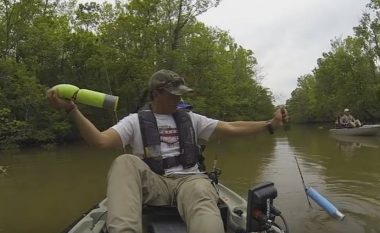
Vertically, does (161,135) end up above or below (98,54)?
below

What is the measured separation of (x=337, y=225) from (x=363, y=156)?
946 centimetres

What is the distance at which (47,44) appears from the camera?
30.0 meters

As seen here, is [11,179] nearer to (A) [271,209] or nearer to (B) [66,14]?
(A) [271,209]

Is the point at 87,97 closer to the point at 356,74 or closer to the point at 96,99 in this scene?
the point at 96,99

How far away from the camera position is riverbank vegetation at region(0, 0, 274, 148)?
2689 centimetres

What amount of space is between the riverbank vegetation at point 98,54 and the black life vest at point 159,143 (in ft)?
73.7

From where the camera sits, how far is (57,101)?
3.31m

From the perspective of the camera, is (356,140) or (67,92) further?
(356,140)

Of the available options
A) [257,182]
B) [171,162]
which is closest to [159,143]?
[171,162]

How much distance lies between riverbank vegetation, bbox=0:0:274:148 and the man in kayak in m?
22.4

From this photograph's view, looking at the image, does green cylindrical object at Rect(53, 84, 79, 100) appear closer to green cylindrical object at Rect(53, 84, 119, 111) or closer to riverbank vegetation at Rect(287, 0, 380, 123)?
green cylindrical object at Rect(53, 84, 119, 111)

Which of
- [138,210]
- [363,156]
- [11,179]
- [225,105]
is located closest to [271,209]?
[138,210]

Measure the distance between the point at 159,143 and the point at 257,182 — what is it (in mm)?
6863

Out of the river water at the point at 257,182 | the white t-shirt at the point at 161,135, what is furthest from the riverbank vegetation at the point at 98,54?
the white t-shirt at the point at 161,135
